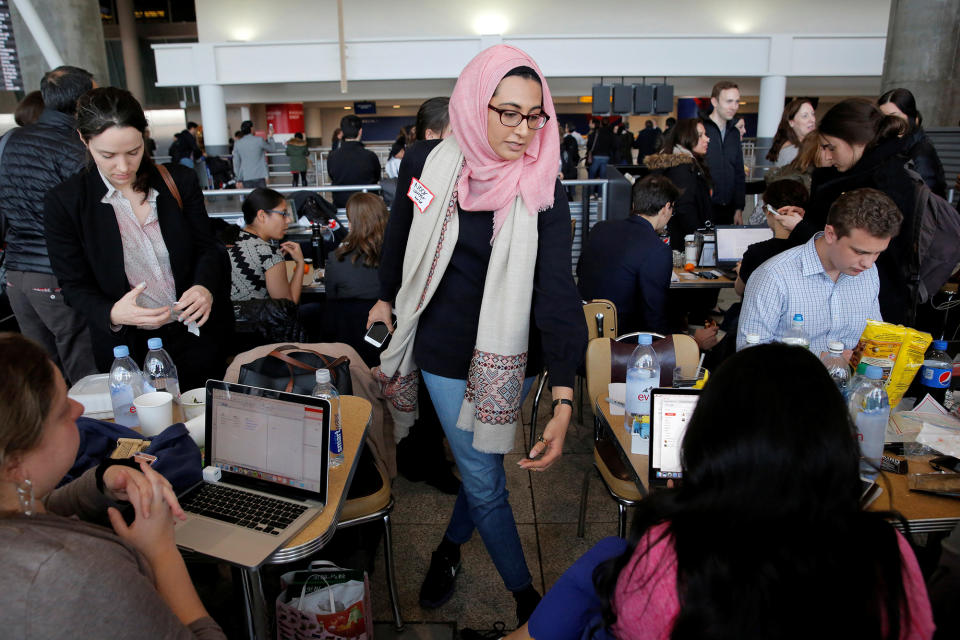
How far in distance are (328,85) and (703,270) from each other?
11.2 metres

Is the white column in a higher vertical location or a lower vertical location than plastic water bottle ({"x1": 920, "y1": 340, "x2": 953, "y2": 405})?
higher

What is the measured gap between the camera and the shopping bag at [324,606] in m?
1.84

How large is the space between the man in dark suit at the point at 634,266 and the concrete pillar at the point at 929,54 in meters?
6.68

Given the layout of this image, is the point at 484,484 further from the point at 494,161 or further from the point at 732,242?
the point at 732,242

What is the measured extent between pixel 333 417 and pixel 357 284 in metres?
1.60

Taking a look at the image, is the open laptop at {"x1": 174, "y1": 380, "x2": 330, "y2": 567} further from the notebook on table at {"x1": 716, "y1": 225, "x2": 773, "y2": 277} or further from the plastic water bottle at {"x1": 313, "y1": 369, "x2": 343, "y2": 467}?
the notebook on table at {"x1": 716, "y1": 225, "x2": 773, "y2": 277}

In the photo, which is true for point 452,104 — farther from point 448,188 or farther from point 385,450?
point 385,450

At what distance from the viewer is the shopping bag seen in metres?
1.84

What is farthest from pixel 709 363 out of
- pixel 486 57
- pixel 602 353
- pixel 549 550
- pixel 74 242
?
pixel 74 242

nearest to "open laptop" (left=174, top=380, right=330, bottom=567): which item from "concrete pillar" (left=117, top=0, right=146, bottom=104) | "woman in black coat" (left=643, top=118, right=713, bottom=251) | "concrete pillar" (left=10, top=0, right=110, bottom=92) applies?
"woman in black coat" (left=643, top=118, right=713, bottom=251)

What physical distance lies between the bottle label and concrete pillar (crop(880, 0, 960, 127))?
7668 mm

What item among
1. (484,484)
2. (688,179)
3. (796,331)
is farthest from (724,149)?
(484,484)

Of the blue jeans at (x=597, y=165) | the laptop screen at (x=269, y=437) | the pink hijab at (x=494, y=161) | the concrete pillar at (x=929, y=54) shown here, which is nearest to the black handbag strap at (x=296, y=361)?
the laptop screen at (x=269, y=437)

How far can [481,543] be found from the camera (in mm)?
2670
